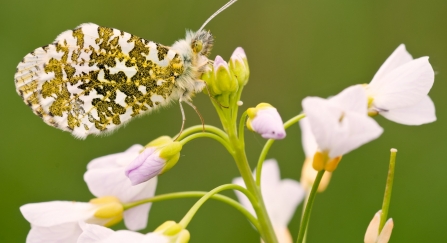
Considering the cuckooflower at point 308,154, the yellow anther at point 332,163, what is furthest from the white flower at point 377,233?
the cuckooflower at point 308,154

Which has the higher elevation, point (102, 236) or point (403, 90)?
point (403, 90)

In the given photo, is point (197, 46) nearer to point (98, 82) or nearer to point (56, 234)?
point (98, 82)

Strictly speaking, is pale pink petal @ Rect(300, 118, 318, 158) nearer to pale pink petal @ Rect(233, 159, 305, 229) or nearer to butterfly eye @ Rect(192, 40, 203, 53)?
pale pink petal @ Rect(233, 159, 305, 229)

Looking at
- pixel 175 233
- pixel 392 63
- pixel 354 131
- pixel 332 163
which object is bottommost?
pixel 175 233

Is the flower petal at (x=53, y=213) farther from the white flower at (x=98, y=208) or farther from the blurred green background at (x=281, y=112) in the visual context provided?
the blurred green background at (x=281, y=112)

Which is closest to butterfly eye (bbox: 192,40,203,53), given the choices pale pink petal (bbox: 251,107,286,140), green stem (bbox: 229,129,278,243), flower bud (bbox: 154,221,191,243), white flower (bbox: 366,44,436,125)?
green stem (bbox: 229,129,278,243)

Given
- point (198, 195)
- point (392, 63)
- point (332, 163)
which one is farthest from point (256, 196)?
point (392, 63)
